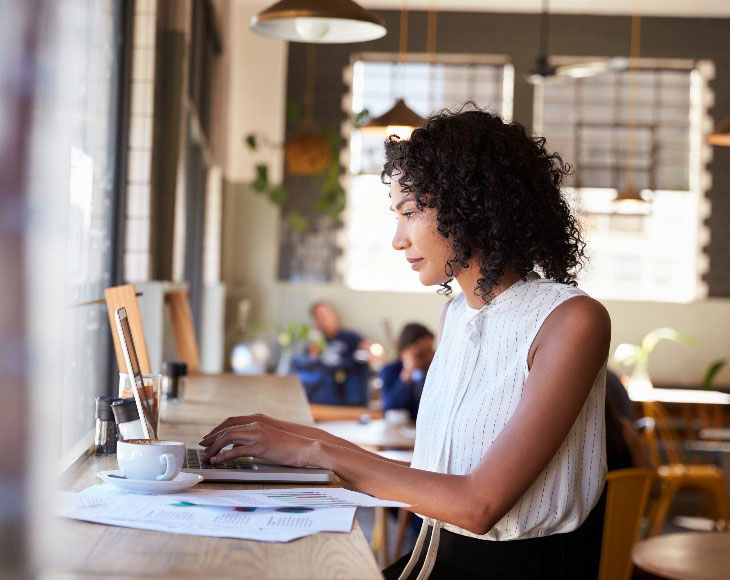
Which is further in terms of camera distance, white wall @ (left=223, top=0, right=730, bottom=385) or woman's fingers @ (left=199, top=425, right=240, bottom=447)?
white wall @ (left=223, top=0, right=730, bottom=385)

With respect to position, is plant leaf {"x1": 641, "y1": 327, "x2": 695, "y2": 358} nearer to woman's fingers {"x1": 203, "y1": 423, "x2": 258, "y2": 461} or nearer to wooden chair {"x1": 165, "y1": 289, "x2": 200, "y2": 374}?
wooden chair {"x1": 165, "y1": 289, "x2": 200, "y2": 374}

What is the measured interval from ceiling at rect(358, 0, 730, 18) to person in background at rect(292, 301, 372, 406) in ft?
9.20

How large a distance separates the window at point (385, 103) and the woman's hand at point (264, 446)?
7.46 m

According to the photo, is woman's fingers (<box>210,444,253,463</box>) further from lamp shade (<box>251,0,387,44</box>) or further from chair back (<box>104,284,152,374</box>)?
lamp shade (<box>251,0,387,44</box>)

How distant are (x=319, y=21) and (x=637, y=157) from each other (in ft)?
22.4

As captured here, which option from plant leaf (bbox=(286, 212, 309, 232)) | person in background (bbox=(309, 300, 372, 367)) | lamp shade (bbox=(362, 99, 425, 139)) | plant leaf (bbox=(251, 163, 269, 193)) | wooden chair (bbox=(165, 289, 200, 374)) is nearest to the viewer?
wooden chair (bbox=(165, 289, 200, 374))

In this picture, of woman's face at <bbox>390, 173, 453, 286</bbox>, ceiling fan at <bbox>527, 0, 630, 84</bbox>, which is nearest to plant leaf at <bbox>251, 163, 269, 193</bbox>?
ceiling fan at <bbox>527, 0, 630, 84</bbox>

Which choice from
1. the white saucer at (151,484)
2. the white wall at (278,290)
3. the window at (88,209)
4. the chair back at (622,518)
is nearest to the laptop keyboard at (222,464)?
the white saucer at (151,484)

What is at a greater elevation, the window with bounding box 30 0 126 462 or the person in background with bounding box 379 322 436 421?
the window with bounding box 30 0 126 462

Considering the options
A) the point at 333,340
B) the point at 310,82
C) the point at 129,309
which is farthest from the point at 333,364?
the point at 129,309

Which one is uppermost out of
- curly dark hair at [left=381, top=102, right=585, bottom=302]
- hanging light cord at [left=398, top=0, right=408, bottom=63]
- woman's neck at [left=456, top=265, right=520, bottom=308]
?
hanging light cord at [left=398, top=0, right=408, bottom=63]

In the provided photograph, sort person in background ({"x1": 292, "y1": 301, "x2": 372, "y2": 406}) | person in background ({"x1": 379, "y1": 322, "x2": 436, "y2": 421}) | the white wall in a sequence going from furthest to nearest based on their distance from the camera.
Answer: the white wall, person in background ({"x1": 292, "y1": 301, "x2": 372, "y2": 406}), person in background ({"x1": 379, "y1": 322, "x2": 436, "y2": 421})

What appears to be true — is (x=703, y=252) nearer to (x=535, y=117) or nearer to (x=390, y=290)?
(x=535, y=117)

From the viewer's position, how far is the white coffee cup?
1352mm
